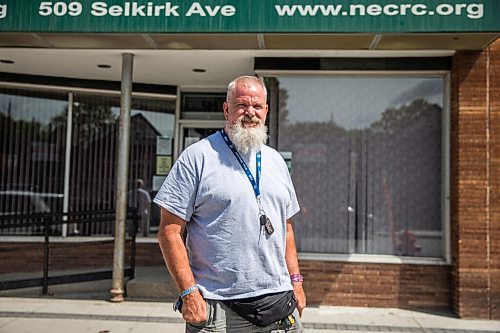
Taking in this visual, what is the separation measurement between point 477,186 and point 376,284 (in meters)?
1.79

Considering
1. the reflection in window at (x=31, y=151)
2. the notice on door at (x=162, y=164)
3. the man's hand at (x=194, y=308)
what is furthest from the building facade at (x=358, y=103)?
the man's hand at (x=194, y=308)

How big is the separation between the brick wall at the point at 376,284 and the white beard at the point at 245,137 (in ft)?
15.9

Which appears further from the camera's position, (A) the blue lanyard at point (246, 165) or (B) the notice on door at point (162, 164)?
(B) the notice on door at point (162, 164)

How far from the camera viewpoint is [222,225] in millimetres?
2727

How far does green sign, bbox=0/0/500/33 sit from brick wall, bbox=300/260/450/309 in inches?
122

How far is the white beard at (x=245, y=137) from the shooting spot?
2.83 m

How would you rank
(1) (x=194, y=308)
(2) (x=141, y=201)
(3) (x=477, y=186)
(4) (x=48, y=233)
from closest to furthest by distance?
(1) (x=194, y=308) → (3) (x=477, y=186) → (4) (x=48, y=233) → (2) (x=141, y=201)

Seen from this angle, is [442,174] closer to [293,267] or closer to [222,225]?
[293,267]

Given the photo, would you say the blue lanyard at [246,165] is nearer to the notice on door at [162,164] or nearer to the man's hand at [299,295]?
the man's hand at [299,295]

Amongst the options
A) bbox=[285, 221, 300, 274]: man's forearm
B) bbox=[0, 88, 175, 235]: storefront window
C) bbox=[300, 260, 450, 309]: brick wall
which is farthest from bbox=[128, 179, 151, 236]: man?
bbox=[285, 221, 300, 274]: man's forearm

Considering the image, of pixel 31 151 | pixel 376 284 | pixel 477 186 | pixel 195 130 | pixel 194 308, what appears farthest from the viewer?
pixel 195 130

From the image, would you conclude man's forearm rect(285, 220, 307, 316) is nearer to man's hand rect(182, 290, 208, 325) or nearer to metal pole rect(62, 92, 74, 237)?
man's hand rect(182, 290, 208, 325)

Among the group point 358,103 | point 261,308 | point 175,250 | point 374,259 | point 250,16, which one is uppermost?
point 250,16

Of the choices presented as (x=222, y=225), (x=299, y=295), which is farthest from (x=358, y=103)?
(x=222, y=225)
